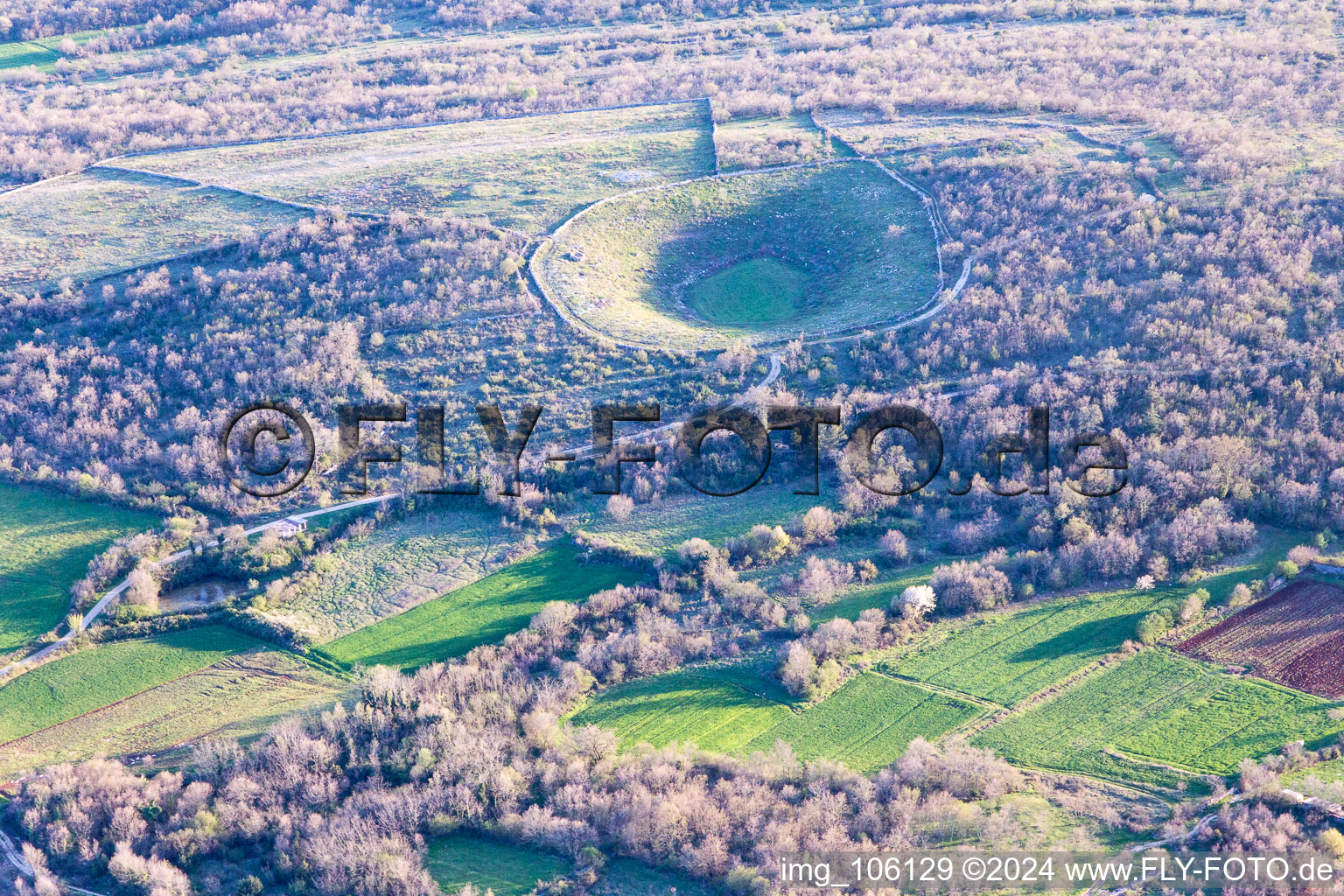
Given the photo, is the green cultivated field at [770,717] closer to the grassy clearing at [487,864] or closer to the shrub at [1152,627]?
the grassy clearing at [487,864]

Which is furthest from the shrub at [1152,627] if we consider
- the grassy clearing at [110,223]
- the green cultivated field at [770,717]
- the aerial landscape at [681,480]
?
the grassy clearing at [110,223]

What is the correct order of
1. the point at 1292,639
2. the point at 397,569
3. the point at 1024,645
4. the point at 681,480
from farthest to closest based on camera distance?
the point at 681,480, the point at 397,569, the point at 1024,645, the point at 1292,639

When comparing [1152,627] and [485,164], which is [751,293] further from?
[1152,627]

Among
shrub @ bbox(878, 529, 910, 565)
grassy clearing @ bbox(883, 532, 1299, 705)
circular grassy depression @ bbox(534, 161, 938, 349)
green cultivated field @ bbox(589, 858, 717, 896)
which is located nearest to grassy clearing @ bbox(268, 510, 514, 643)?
circular grassy depression @ bbox(534, 161, 938, 349)

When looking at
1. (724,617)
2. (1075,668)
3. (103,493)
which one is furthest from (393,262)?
(1075,668)

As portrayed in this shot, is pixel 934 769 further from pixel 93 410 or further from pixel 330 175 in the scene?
pixel 330 175

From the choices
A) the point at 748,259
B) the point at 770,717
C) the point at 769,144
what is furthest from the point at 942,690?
the point at 769,144
